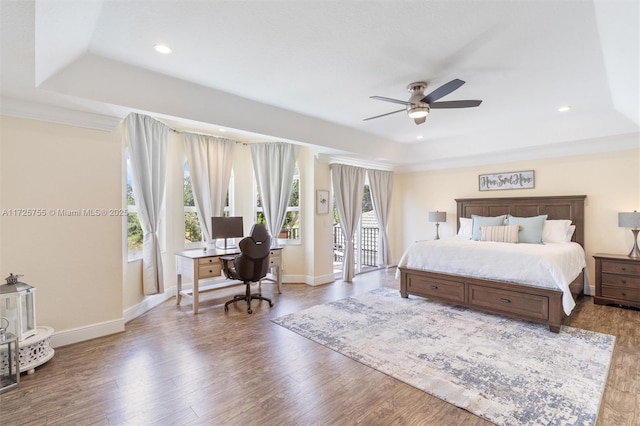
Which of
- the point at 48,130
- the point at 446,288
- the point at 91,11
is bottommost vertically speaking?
the point at 446,288

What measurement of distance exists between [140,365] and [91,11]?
271 cm

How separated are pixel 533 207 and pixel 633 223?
4.12 ft

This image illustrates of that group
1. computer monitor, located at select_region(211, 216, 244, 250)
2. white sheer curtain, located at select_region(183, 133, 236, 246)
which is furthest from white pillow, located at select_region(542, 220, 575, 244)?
white sheer curtain, located at select_region(183, 133, 236, 246)

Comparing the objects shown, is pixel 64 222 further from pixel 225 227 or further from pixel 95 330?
pixel 225 227

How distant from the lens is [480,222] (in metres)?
5.18

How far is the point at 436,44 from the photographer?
247 centimetres

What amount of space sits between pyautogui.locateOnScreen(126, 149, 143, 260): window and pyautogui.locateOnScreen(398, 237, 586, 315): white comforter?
3765mm

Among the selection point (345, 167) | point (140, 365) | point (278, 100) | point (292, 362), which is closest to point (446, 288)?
point (292, 362)

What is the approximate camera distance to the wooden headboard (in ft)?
15.5

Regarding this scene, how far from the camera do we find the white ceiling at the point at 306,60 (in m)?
2.01

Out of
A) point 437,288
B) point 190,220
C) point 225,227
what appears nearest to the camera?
point 437,288

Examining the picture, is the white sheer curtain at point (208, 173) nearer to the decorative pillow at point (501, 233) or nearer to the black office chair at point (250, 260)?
the black office chair at point (250, 260)

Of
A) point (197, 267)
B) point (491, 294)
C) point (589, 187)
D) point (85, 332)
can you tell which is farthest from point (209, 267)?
point (589, 187)

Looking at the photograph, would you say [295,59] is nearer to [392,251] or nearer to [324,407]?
[324,407]
